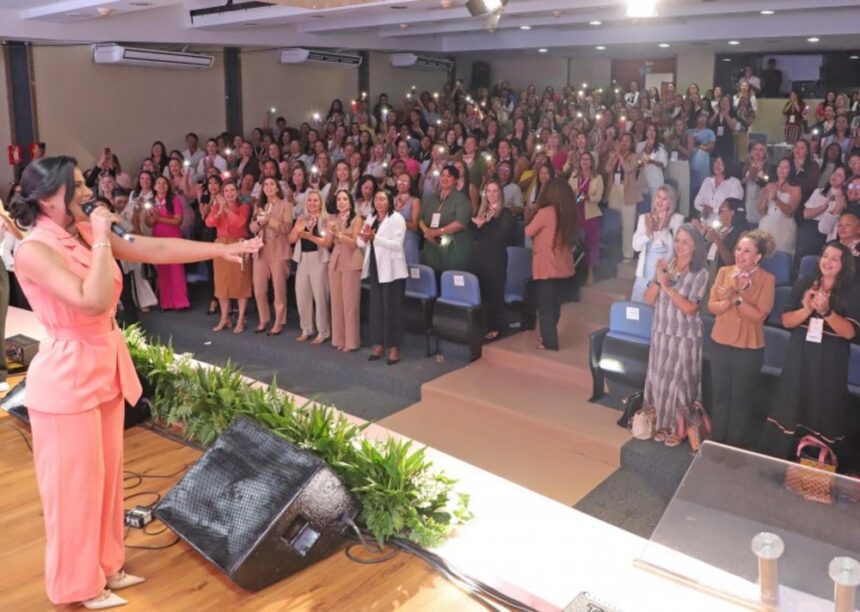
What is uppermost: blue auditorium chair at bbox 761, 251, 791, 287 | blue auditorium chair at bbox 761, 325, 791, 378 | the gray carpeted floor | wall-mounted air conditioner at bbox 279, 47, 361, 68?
wall-mounted air conditioner at bbox 279, 47, 361, 68

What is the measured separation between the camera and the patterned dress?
4559 mm

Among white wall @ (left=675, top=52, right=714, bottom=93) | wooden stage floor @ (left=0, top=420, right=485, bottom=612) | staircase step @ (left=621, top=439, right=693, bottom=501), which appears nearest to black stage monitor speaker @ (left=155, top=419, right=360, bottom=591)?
wooden stage floor @ (left=0, top=420, right=485, bottom=612)

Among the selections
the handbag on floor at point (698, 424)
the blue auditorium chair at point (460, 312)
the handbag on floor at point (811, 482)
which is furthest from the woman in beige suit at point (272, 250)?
the handbag on floor at point (811, 482)

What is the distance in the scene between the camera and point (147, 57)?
995 cm

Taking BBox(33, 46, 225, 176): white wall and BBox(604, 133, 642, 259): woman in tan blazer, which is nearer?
BBox(604, 133, 642, 259): woman in tan blazer

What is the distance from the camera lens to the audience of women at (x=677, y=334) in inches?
178

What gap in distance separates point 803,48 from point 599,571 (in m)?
13.0

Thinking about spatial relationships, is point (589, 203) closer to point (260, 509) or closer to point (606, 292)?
point (606, 292)

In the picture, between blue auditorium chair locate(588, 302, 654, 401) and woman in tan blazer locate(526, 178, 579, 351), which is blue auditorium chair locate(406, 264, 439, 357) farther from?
blue auditorium chair locate(588, 302, 654, 401)

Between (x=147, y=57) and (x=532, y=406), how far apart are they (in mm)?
7105

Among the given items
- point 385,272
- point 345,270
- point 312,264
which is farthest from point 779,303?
point 312,264

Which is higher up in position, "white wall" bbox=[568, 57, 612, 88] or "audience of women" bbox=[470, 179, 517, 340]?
"white wall" bbox=[568, 57, 612, 88]

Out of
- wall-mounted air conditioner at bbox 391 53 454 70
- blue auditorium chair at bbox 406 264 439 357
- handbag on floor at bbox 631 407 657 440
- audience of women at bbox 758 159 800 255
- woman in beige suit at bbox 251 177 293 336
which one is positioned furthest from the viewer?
wall-mounted air conditioner at bbox 391 53 454 70

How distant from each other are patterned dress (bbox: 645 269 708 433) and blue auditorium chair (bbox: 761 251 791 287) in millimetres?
1698
